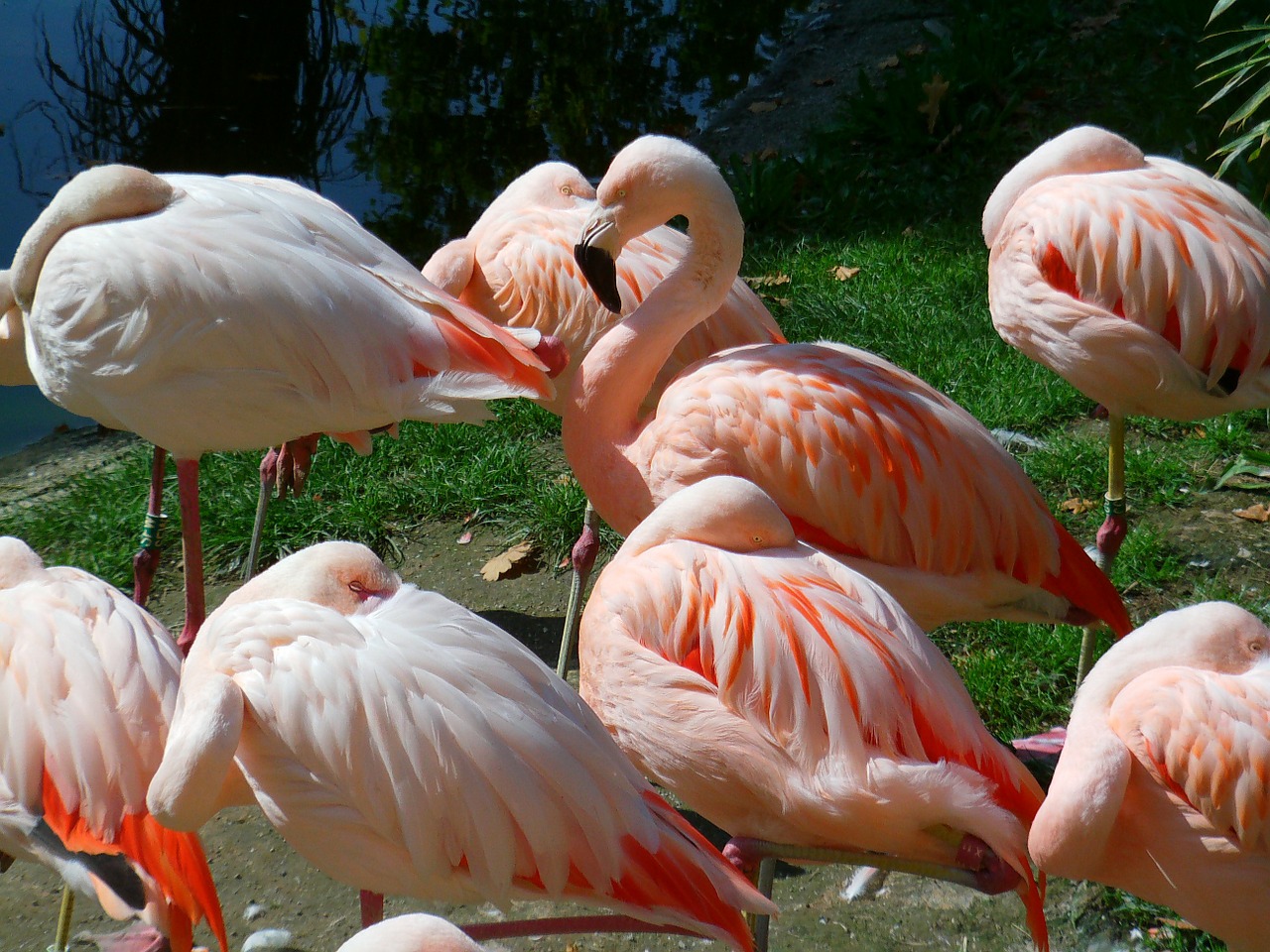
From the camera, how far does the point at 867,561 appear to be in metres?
2.90

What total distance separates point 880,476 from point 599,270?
960mm

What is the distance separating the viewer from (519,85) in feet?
25.7

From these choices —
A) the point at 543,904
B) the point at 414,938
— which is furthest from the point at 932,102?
the point at 414,938

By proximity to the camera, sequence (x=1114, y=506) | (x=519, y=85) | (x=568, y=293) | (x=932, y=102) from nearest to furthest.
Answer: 1. (x=1114, y=506)
2. (x=568, y=293)
3. (x=932, y=102)
4. (x=519, y=85)

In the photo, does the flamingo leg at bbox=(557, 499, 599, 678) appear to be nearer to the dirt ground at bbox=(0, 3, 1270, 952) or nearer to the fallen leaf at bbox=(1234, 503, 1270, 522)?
the dirt ground at bbox=(0, 3, 1270, 952)

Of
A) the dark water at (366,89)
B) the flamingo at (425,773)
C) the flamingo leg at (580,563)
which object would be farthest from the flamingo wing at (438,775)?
the dark water at (366,89)

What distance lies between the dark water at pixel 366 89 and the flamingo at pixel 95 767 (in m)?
3.58

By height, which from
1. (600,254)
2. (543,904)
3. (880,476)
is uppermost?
(600,254)

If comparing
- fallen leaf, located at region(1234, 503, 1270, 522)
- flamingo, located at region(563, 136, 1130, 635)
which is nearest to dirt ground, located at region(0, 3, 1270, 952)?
fallen leaf, located at region(1234, 503, 1270, 522)

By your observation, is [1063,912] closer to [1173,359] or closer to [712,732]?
[712,732]

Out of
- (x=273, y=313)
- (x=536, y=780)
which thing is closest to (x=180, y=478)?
(x=273, y=313)

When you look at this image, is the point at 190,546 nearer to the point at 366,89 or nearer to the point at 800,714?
the point at 800,714

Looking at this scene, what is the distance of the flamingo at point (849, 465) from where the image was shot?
2861mm

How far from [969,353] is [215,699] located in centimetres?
353
